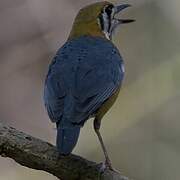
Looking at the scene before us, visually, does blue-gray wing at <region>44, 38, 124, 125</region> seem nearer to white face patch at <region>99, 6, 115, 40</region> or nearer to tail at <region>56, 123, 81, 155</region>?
tail at <region>56, 123, 81, 155</region>

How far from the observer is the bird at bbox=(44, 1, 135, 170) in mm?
5059

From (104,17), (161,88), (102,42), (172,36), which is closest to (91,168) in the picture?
(102,42)

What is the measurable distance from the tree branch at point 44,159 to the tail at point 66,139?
0.14 metres

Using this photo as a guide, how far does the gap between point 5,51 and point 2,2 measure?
0.48 meters

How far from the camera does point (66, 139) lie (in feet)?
16.1

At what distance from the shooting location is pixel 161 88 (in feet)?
26.1

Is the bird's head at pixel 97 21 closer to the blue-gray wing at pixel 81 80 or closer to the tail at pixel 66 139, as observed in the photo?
the blue-gray wing at pixel 81 80

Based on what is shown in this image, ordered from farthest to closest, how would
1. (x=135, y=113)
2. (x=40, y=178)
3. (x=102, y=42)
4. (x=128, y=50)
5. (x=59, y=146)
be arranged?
(x=128, y=50) → (x=135, y=113) → (x=40, y=178) → (x=102, y=42) → (x=59, y=146)

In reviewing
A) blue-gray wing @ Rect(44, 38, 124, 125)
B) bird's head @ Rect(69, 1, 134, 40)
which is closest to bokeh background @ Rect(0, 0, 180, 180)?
bird's head @ Rect(69, 1, 134, 40)

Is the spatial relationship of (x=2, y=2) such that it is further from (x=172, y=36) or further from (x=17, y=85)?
(x=172, y=36)

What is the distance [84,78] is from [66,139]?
0.65 metres

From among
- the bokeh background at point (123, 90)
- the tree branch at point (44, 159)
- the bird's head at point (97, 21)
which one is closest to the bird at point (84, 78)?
the bird's head at point (97, 21)

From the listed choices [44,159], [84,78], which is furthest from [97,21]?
[44,159]

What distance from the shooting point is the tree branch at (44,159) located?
4.98 meters
